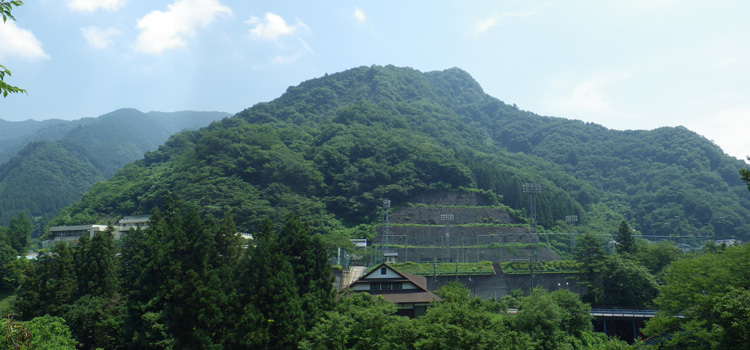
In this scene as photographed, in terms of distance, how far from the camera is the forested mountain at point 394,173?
271ft

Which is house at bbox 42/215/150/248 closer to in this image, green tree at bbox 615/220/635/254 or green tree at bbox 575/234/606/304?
green tree at bbox 575/234/606/304

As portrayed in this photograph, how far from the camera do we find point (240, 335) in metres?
29.4

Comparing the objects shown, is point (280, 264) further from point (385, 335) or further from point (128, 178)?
point (128, 178)

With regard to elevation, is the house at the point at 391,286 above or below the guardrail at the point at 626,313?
above

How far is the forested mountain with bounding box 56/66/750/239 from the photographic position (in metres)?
82.8

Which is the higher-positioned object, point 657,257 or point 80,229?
point 80,229

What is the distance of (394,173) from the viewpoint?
9106 centimetres

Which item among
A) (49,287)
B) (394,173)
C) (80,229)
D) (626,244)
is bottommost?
(49,287)

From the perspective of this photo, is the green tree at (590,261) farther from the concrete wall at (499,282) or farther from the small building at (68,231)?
the small building at (68,231)

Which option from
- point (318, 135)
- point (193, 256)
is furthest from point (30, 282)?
point (318, 135)

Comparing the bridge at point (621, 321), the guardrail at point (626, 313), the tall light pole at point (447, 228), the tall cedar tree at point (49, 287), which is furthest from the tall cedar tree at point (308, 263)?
the tall light pole at point (447, 228)

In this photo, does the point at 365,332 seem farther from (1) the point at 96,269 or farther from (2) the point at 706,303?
(1) the point at 96,269

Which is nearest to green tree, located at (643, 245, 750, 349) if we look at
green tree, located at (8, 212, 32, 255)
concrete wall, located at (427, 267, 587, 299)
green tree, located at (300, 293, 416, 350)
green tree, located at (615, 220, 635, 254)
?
green tree, located at (300, 293, 416, 350)

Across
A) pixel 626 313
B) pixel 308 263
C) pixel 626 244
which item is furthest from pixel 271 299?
pixel 626 244
